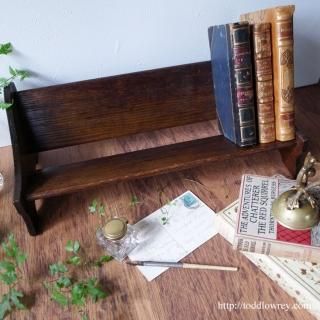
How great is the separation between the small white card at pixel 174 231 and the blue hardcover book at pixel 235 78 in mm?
173

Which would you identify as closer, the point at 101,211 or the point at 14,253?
the point at 14,253

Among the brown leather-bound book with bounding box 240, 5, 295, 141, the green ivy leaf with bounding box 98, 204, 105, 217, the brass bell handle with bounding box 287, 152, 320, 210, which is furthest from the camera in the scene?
the green ivy leaf with bounding box 98, 204, 105, 217

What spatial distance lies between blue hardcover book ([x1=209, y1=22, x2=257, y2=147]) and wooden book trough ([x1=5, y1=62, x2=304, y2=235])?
36mm

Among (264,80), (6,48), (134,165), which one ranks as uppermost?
(6,48)

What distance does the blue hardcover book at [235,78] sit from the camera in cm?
66

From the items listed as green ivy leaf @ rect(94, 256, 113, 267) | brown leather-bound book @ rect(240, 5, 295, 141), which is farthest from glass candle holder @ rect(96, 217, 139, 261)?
brown leather-bound book @ rect(240, 5, 295, 141)

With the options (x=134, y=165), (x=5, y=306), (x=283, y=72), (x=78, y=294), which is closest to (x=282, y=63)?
(x=283, y=72)

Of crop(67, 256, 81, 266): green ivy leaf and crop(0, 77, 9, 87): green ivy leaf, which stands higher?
crop(0, 77, 9, 87): green ivy leaf

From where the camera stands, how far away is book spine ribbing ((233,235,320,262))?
58 cm

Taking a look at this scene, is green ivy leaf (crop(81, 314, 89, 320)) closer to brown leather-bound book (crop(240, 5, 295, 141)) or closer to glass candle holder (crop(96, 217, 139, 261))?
glass candle holder (crop(96, 217, 139, 261))

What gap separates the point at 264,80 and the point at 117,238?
43 centimetres

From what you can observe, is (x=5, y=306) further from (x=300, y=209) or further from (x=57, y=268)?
(x=300, y=209)

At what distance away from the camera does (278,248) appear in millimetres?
585

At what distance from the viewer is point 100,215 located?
0.76 m
